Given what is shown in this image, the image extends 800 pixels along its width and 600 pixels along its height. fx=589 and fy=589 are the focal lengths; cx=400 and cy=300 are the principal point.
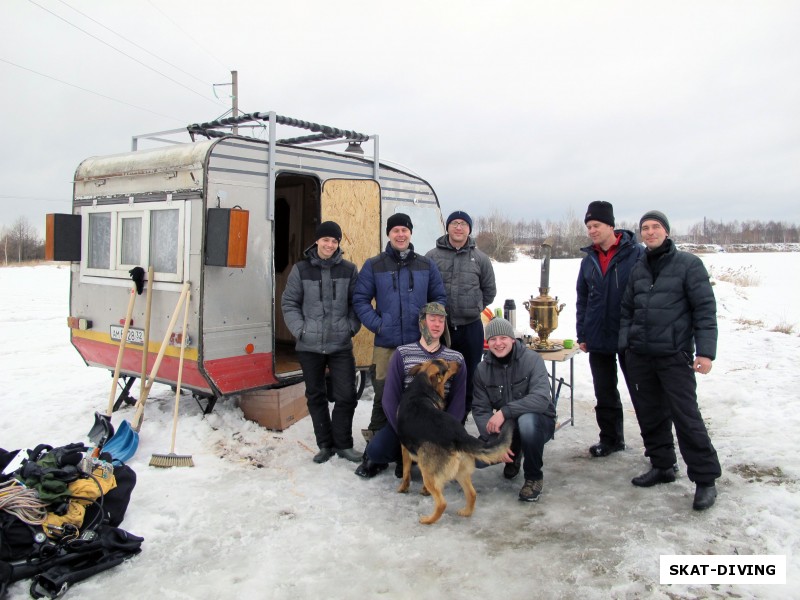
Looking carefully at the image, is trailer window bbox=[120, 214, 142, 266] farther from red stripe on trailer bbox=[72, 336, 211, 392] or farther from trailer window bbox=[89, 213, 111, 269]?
red stripe on trailer bbox=[72, 336, 211, 392]

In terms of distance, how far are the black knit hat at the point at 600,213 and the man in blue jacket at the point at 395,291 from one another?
1330 mm

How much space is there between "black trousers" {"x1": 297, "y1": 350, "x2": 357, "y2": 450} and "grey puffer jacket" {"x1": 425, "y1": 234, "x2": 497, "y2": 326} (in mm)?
1057

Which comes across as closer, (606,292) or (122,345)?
(606,292)

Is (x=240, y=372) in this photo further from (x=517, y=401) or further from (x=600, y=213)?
(x=600, y=213)

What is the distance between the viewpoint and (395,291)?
4910 mm

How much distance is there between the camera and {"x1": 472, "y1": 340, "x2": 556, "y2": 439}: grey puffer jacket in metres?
4.41

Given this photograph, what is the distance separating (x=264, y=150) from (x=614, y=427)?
4043 mm

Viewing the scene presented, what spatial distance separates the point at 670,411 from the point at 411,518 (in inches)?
79.9

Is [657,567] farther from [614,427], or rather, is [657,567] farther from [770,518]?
[614,427]

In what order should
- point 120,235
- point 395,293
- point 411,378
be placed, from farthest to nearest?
point 120,235, point 395,293, point 411,378

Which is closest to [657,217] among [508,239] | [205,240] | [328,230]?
[328,230]

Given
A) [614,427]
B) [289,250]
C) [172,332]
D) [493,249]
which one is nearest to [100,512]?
[172,332]

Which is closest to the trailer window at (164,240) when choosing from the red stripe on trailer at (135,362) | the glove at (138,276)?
the glove at (138,276)

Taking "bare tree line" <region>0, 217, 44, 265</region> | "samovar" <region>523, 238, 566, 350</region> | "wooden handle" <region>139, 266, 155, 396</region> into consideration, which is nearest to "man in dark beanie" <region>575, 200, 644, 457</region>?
"samovar" <region>523, 238, 566, 350</region>
